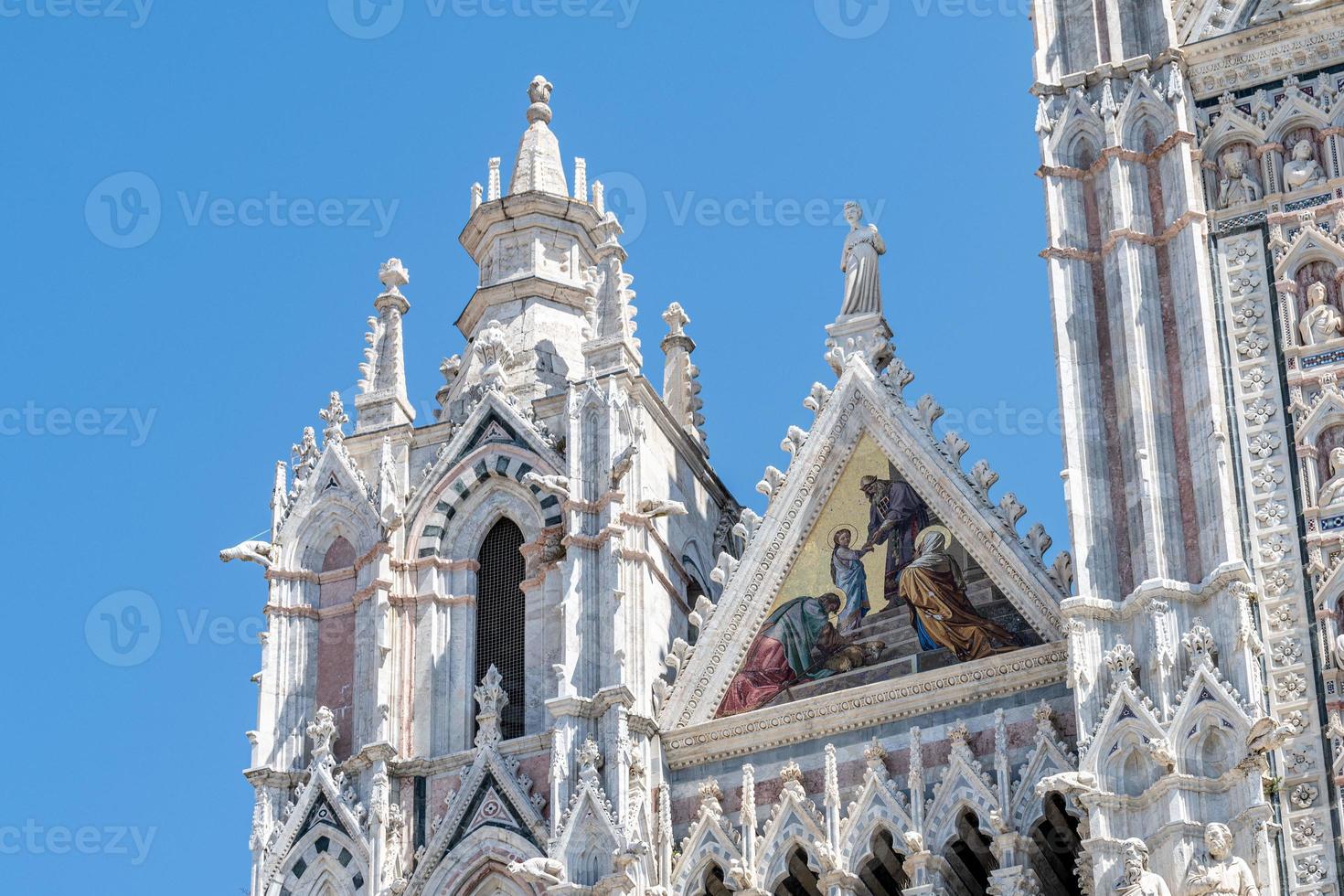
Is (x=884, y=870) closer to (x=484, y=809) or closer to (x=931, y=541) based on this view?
(x=931, y=541)

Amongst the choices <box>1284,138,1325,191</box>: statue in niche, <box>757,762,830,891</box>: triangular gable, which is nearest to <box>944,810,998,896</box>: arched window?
<box>757,762,830,891</box>: triangular gable

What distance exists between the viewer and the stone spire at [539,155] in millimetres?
28000

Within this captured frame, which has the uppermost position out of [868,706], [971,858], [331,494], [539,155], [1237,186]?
[539,155]

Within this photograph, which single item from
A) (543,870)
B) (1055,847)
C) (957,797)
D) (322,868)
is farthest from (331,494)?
(1055,847)

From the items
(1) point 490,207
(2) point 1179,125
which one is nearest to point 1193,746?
(2) point 1179,125

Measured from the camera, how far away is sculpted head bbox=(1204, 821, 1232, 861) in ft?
66.0

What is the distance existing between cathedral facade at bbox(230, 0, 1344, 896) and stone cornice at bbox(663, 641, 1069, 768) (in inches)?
1.0

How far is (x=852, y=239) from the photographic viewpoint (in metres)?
25.5

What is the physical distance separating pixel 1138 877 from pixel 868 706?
11.3ft

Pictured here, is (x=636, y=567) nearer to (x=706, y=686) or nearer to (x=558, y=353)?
(x=706, y=686)

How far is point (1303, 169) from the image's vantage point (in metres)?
23.1

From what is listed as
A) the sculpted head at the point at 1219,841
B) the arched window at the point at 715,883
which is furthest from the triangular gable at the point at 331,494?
the sculpted head at the point at 1219,841

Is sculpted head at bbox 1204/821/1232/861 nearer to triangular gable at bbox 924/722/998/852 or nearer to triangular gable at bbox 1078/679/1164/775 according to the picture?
triangular gable at bbox 1078/679/1164/775

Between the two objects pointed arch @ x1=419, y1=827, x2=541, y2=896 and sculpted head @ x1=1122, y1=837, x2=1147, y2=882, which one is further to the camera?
pointed arch @ x1=419, y1=827, x2=541, y2=896
